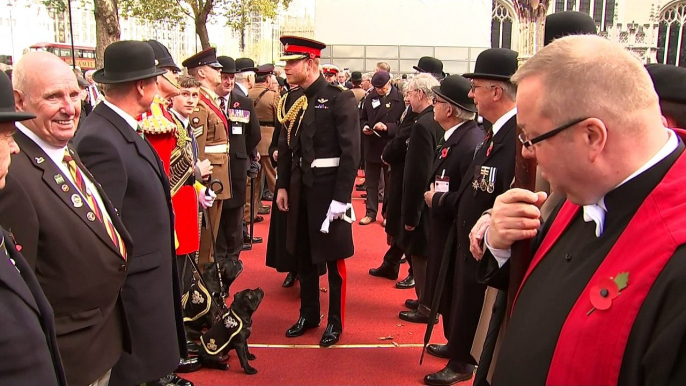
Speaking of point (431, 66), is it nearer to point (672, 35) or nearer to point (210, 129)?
point (210, 129)

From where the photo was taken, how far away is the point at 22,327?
1.85 m

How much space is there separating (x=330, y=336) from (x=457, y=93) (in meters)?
2.24

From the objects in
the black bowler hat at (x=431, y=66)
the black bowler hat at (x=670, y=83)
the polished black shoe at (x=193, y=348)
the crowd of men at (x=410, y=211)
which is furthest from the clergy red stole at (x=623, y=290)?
the black bowler hat at (x=431, y=66)

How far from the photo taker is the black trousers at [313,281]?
510 cm

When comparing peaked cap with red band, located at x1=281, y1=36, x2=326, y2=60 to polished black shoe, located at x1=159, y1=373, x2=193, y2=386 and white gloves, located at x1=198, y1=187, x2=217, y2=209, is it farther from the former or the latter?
polished black shoe, located at x1=159, y1=373, x2=193, y2=386

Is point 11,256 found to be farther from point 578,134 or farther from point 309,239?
point 309,239

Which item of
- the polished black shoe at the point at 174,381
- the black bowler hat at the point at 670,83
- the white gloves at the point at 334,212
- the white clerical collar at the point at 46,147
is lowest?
the polished black shoe at the point at 174,381

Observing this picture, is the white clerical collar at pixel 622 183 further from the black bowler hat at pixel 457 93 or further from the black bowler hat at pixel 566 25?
the black bowler hat at pixel 457 93

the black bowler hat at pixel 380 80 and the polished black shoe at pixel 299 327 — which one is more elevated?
the black bowler hat at pixel 380 80

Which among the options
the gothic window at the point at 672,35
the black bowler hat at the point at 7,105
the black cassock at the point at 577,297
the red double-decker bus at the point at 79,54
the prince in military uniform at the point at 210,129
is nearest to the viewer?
the black cassock at the point at 577,297

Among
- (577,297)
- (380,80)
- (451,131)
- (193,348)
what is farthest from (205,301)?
(380,80)

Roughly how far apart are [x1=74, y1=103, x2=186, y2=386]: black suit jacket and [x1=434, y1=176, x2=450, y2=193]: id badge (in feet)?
6.68

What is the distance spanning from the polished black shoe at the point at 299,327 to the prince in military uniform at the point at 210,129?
137cm

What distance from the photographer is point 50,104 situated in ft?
8.93
